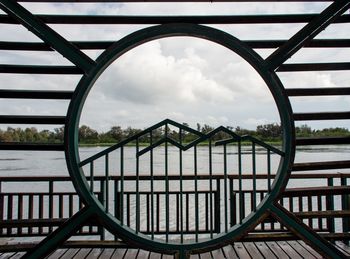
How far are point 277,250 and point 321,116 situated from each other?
1.54 metres

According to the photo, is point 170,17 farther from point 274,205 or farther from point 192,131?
point 274,205

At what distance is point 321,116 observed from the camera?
3105mm

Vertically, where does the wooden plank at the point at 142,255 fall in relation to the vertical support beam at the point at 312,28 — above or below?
below

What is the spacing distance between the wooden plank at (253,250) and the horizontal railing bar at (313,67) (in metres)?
1.92

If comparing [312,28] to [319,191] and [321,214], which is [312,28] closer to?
[319,191]

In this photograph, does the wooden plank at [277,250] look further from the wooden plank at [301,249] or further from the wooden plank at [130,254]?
the wooden plank at [130,254]

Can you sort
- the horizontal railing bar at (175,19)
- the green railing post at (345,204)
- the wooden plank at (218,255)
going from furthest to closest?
the green railing post at (345,204), the wooden plank at (218,255), the horizontal railing bar at (175,19)

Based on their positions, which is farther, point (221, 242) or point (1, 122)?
point (1, 122)

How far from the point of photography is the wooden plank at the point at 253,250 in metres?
3.37

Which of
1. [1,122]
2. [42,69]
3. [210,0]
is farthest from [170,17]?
[1,122]

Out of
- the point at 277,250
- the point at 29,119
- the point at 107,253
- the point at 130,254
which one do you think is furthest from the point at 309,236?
A: the point at 29,119

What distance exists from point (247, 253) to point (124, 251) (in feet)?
4.39

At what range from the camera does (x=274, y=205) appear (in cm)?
281

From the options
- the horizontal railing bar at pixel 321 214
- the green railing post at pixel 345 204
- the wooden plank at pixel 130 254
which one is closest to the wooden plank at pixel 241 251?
the horizontal railing bar at pixel 321 214
